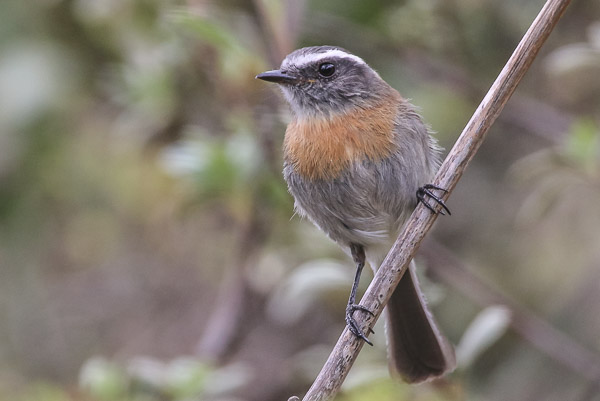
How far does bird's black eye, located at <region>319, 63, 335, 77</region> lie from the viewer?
3.61m

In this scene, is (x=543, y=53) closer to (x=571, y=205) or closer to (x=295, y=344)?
(x=571, y=205)

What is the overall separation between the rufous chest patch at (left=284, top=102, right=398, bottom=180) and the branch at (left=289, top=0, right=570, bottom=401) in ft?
1.97

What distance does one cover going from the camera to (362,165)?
11.1 ft

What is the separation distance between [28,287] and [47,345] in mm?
385

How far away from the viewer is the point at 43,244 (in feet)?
18.3

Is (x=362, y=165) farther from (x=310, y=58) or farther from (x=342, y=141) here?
(x=310, y=58)

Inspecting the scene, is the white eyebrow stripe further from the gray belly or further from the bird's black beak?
the gray belly

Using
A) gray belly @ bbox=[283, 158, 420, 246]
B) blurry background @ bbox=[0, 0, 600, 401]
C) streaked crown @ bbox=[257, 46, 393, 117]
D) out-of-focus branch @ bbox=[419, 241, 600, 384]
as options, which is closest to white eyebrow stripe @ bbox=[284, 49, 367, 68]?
streaked crown @ bbox=[257, 46, 393, 117]

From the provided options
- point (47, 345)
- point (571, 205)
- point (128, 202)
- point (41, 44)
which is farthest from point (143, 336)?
point (571, 205)

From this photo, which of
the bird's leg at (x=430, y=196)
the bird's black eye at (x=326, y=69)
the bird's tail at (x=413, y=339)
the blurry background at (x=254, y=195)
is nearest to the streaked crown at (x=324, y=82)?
the bird's black eye at (x=326, y=69)

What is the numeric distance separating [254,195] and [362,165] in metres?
0.94

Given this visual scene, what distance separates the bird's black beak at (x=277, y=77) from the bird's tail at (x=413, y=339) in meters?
0.90

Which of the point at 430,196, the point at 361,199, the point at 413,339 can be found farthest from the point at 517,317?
the point at 430,196

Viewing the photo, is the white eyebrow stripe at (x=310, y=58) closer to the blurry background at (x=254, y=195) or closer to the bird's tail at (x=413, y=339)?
the blurry background at (x=254, y=195)
